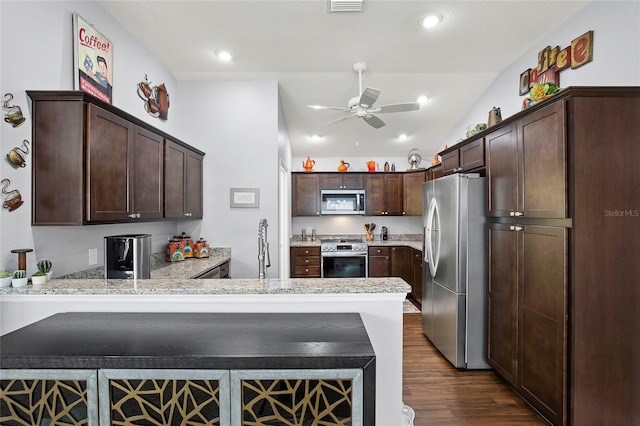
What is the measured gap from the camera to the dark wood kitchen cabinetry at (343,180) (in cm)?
579

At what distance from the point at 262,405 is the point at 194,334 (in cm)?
43

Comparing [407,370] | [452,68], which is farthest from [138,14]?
[407,370]

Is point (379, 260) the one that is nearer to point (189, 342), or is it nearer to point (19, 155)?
point (189, 342)

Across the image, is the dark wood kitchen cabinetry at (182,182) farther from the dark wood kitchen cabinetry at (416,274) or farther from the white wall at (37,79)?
the dark wood kitchen cabinetry at (416,274)

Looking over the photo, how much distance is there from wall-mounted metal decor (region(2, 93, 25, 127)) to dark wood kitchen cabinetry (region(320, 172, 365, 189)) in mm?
4391

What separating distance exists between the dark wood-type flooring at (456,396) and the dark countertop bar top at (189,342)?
134 centimetres

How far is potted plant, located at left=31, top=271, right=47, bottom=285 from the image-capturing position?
1.75m

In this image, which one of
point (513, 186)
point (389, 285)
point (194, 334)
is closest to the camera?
point (194, 334)

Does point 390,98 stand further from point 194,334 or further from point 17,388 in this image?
point 17,388

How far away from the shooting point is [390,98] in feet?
13.9

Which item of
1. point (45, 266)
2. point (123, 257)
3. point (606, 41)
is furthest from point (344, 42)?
point (45, 266)

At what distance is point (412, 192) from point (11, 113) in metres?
5.22

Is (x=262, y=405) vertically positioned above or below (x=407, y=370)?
above

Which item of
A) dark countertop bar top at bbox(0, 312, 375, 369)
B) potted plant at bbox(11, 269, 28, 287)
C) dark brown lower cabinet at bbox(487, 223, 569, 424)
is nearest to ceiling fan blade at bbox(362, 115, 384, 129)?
dark brown lower cabinet at bbox(487, 223, 569, 424)
